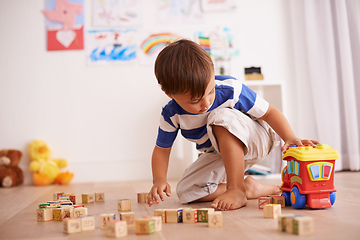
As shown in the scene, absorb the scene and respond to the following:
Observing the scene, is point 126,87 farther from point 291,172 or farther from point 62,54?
point 291,172

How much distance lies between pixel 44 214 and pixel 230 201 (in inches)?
19.4

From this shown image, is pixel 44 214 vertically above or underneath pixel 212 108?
underneath

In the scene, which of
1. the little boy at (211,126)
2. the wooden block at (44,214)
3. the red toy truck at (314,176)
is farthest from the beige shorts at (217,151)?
the wooden block at (44,214)

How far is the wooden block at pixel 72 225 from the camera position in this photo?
2.82ft

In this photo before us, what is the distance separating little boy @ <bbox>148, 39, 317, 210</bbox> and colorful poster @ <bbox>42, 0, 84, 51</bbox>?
1.39 meters

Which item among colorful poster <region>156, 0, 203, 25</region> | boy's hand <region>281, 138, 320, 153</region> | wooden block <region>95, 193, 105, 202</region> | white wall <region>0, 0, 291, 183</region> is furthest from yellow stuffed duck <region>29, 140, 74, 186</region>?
boy's hand <region>281, 138, 320, 153</region>

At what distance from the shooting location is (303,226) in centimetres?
75

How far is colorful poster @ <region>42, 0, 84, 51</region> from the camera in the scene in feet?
8.11

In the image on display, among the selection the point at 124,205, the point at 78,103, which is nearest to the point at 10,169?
the point at 78,103

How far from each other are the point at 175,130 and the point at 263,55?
1.41m

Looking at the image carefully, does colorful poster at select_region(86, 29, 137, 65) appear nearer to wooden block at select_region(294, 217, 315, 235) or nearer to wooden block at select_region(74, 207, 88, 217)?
wooden block at select_region(74, 207, 88, 217)

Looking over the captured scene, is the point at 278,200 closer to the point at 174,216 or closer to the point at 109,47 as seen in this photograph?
the point at 174,216

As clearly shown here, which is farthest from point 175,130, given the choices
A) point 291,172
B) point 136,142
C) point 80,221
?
point 136,142

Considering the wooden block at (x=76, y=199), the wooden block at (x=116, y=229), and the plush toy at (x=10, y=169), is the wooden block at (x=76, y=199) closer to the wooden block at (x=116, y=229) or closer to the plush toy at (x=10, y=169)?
the wooden block at (x=116, y=229)
